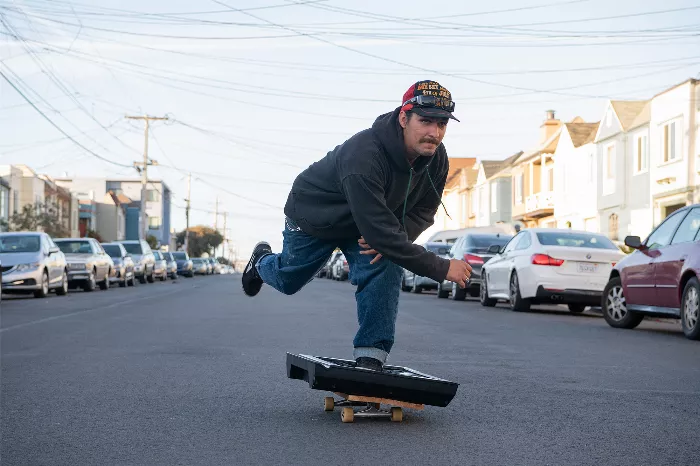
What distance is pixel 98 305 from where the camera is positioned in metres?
17.7

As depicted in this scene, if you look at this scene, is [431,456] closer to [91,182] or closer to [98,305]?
[98,305]

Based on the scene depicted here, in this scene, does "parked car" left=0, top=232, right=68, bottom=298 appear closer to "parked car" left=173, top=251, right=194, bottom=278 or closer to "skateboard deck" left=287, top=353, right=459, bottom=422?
"skateboard deck" left=287, top=353, right=459, bottom=422

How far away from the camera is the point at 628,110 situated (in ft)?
124

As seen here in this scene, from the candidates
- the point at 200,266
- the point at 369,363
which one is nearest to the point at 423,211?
the point at 369,363

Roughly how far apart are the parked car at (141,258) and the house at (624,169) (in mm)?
18741

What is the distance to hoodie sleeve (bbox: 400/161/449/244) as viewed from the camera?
549cm

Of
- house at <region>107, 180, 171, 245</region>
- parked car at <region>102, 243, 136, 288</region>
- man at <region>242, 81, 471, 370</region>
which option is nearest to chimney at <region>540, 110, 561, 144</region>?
parked car at <region>102, 243, 136, 288</region>

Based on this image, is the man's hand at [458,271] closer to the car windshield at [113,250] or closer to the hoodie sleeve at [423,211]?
the hoodie sleeve at [423,211]

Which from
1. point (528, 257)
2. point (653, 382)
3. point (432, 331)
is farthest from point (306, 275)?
point (528, 257)

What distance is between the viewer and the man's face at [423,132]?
493 centimetres

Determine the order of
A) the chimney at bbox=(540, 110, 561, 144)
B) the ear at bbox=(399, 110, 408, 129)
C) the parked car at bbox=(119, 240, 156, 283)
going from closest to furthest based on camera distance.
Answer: the ear at bbox=(399, 110, 408, 129) → the parked car at bbox=(119, 240, 156, 283) → the chimney at bbox=(540, 110, 561, 144)

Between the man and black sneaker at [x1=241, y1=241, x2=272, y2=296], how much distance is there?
0.68m

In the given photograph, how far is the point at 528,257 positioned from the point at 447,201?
63756 millimetres

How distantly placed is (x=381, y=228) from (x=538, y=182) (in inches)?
1880
